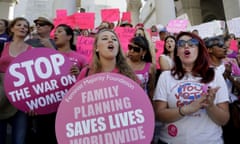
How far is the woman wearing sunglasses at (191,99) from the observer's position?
227 cm

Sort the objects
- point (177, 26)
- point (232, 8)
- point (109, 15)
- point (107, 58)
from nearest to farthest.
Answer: point (107, 58), point (109, 15), point (177, 26), point (232, 8)

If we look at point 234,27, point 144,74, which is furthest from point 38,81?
point 234,27

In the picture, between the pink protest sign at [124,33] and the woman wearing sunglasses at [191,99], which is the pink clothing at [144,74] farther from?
the pink protest sign at [124,33]

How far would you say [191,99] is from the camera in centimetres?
231

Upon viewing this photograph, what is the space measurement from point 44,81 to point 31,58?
0.29 meters

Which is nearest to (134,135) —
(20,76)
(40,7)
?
(20,76)

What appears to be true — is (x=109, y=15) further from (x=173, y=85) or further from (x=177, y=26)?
(x=173, y=85)

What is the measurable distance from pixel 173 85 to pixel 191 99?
0.67 feet

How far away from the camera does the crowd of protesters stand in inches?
90.8

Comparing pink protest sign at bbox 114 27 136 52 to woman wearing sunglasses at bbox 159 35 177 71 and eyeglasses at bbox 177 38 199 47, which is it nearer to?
woman wearing sunglasses at bbox 159 35 177 71

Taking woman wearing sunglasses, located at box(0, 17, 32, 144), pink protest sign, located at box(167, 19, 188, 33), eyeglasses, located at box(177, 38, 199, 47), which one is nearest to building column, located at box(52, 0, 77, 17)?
pink protest sign, located at box(167, 19, 188, 33)

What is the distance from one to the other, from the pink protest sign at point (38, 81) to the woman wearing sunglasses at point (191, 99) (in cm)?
104

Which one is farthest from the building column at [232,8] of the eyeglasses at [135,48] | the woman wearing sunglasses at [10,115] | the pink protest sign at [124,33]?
the woman wearing sunglasses at [10,115]

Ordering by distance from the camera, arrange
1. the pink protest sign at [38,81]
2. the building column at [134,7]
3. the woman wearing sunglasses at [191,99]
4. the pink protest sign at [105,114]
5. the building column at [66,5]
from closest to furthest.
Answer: the pink protest sign at [105,114], the woman wearing sunglasses at [191,99], the pink protest sign at [38,81], the building column at [66,5], the building column at [134,7]
